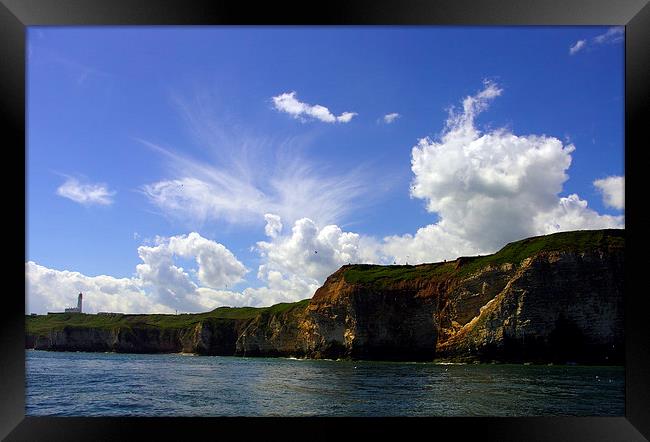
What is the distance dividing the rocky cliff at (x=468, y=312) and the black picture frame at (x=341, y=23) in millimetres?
29634

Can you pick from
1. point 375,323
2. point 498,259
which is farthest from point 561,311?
point 375,323

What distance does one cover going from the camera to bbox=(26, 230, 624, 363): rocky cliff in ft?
104

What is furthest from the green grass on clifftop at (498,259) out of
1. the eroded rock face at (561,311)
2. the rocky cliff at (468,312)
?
the eroded rock face at (561,311)

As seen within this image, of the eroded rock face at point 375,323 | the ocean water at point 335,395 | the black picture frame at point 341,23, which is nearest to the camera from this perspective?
the black picture frame at point 341,23

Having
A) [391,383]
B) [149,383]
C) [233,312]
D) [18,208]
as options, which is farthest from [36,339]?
[18,208]

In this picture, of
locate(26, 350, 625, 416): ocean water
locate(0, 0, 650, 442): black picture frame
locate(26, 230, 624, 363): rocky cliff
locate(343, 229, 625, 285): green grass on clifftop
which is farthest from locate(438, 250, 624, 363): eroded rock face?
locate(0, 0, 650, 442): black picture frame

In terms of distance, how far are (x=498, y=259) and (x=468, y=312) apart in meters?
4.26

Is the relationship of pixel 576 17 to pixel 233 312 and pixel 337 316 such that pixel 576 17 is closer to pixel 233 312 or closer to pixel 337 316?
pixel 337 316

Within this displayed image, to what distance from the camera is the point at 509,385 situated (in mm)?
19906

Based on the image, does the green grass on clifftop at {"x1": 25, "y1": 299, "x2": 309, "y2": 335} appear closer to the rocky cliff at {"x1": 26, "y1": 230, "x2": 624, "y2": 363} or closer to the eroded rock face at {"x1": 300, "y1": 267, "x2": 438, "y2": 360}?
the rocky cliff at {"x1": 26, "y1": 230, "x2": 624, "y2": 363}

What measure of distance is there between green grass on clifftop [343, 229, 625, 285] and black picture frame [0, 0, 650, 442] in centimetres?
2731

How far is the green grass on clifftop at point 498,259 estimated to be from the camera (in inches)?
1313

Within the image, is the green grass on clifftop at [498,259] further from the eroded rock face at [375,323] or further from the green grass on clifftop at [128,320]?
the green grass on clifftop at [128,320]

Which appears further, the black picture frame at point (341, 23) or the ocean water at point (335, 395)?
the ocean water at point (335, 395)
